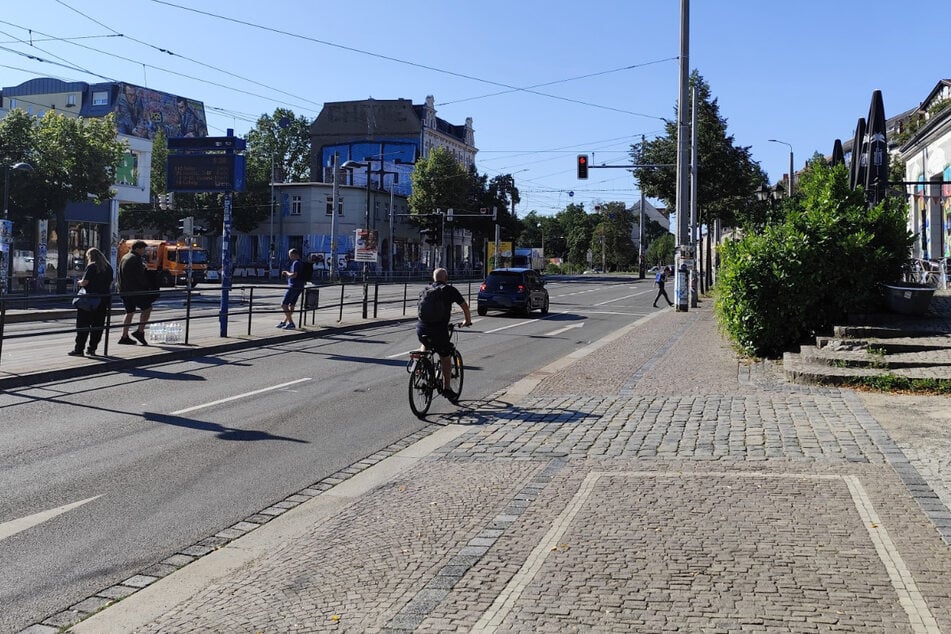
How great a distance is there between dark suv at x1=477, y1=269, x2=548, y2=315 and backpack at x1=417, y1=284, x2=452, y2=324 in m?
17.9

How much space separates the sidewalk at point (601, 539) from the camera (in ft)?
14.0

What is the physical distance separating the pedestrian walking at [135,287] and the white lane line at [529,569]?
1103 centimetres

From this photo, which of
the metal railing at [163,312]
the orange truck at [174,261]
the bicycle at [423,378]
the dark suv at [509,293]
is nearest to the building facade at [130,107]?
the orange truck at [174,261]

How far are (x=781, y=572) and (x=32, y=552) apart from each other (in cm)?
418

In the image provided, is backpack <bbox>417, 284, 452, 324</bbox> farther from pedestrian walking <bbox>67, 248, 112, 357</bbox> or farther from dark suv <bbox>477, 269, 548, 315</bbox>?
dark suv <bbox>477, 269, 548, 315</bbox>

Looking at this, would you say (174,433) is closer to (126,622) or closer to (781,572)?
(126,622)

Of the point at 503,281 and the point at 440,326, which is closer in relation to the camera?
the point at 440,326

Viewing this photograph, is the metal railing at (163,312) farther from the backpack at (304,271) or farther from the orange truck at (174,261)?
the orange truck at (174,261)

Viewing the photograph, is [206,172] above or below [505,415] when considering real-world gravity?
above

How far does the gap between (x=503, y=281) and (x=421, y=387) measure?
18709mm

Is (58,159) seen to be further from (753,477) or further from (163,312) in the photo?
(753,477)

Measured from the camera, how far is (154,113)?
84.5 metres

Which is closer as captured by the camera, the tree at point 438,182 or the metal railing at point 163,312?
the metal railing at point 163,312

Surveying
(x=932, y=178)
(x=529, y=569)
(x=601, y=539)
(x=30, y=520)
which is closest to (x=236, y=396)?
(x=30, y=520)
